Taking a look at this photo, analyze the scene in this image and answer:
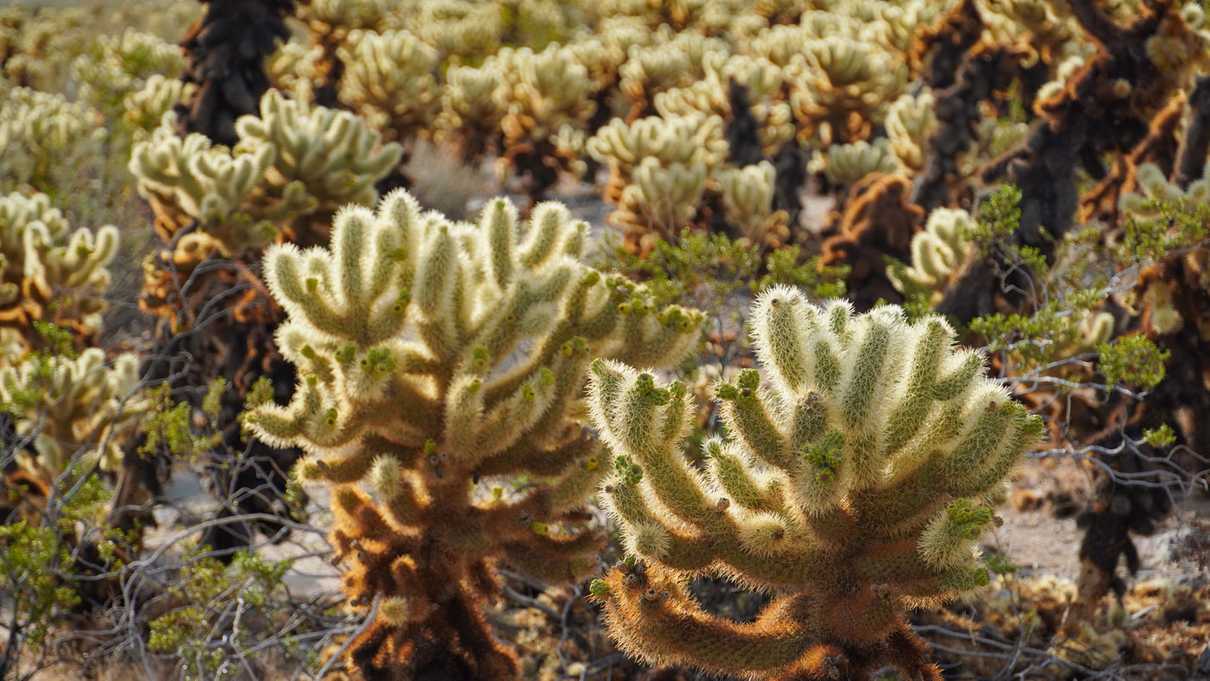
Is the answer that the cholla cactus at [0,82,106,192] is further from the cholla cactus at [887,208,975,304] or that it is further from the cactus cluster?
the cholla cactus at [887,208,975,304]

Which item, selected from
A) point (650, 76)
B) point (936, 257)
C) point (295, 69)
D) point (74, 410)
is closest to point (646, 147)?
point (936, 257)

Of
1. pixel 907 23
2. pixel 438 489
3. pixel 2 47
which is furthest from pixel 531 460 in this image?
pixel 2 47

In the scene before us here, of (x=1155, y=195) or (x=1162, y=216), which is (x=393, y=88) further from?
(x=1162, y=216)

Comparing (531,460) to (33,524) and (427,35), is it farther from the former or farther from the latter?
(427,35)

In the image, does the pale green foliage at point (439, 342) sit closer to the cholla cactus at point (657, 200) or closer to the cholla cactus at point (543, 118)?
the cholla cactus at point (657, 200)

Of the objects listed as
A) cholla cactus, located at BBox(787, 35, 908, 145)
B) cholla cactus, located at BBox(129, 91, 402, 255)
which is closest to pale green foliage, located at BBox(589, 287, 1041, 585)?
cholla cactus, located at BBox(129, 91, 402, 255)

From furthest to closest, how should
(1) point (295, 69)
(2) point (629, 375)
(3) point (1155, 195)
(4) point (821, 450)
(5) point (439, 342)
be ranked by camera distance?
(1) point (295, 69)
(3) point (1155, 195)
(5) point (439, 342)
(2) point (629, 375)
(4) point (821, 450)

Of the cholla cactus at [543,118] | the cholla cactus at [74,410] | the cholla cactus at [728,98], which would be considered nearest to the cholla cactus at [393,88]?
the cholla cactus at [543,118]
